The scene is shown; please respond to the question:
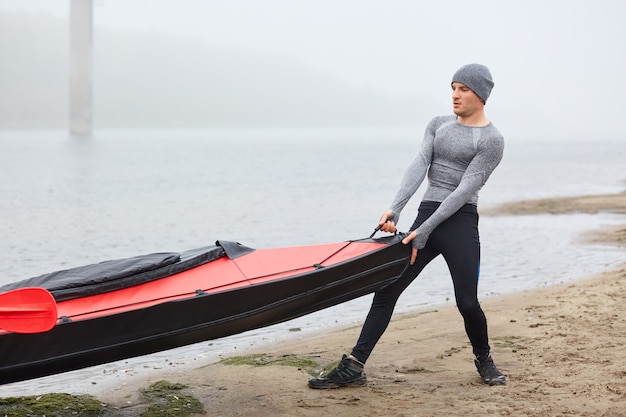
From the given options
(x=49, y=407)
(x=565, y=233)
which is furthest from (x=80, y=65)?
(x=49, y=407)

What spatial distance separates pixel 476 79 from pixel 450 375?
181 centimetres

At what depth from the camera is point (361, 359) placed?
489cm

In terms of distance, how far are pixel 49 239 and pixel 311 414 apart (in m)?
13.8

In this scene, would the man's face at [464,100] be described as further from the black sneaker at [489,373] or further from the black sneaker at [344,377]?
the black sneaker at [344,377]

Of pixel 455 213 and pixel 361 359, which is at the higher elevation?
pixel 455 213

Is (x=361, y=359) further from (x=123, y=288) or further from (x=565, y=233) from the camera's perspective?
(x=565, y=233)

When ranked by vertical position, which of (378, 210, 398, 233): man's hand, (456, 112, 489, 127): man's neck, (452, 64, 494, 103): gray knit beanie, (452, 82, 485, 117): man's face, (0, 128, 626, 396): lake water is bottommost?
(0, 128, 626, 396): lake water

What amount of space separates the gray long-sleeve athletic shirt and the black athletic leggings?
9 centimetres

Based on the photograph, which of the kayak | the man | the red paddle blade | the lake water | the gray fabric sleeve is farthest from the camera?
the lake water

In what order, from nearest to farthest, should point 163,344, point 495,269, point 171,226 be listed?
point 163,344 < point 495,269 < point 171,226

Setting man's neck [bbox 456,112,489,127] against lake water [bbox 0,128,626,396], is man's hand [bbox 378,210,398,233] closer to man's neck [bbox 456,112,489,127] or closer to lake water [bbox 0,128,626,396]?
man's neck [bbox 456,112,489,127]

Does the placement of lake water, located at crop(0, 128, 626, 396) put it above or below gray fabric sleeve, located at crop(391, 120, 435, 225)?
below

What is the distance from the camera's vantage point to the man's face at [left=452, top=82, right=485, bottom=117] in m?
4.66

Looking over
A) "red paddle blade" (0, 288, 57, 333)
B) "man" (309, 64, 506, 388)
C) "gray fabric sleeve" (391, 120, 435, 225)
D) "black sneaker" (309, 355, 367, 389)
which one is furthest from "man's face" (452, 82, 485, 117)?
"red paddle blade" (0, 288, 57, 333)
